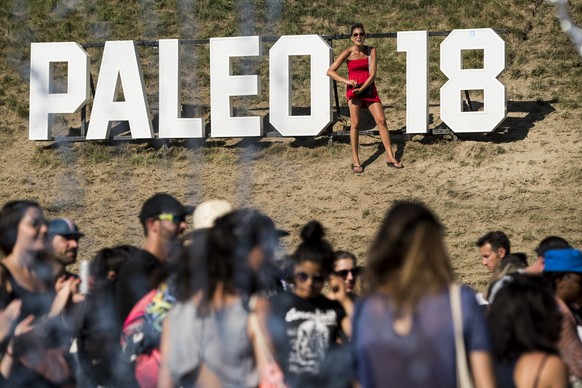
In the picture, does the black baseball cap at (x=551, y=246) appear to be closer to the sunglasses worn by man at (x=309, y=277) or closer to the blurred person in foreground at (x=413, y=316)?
the sunglasses worn by man at (x=309, y=277)

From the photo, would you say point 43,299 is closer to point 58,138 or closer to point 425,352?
point 425,352

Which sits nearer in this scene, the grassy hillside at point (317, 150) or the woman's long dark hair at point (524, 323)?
the woman's long dark hair at point (524, 323)

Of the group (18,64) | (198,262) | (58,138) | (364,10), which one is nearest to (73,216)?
(58,138)

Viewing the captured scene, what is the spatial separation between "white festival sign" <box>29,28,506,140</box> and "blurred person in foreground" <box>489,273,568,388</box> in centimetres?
1007

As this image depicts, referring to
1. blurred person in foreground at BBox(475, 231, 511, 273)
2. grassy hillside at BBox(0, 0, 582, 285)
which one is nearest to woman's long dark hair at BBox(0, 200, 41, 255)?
blurred person in foreground at BBox(475, 231, 511, 273)

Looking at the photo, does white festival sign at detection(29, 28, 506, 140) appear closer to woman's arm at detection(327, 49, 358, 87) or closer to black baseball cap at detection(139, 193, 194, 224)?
woman's arm at detection(327, 49, 358, 87)

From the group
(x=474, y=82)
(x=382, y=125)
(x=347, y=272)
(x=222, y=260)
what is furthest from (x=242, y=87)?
(x=222, y=260)

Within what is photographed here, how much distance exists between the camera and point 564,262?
5664 millimetres

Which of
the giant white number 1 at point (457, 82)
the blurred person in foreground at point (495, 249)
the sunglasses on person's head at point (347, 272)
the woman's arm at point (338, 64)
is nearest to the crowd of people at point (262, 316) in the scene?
the sunglasses on person's head at point (347, 272)

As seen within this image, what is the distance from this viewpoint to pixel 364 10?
56.8 ft

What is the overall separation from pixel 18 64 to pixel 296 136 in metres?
4.99

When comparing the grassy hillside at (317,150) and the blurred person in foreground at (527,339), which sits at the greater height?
the grassy hillside at (317,150)

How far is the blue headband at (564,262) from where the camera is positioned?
5648mm

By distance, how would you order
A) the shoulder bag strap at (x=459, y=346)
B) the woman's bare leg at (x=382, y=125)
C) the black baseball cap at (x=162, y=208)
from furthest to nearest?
the woman's bare leg at (x=382, y=125), the black baseball cap at (x=162, y=208), the shoulder bag strap at (x=459, y=346)
